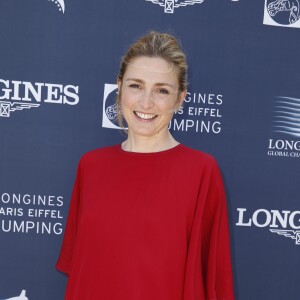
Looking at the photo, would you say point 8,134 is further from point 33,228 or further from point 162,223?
point 162,223

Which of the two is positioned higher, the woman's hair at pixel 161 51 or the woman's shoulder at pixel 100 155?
the woman's hair at pixel 161 51

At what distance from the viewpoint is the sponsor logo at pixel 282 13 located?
6.50 feet

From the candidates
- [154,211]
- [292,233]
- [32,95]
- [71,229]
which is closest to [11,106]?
[32,95]

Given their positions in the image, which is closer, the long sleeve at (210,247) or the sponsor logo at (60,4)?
the long sleeve at (210,247)

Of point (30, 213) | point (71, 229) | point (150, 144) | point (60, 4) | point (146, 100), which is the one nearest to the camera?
point (146, 100)

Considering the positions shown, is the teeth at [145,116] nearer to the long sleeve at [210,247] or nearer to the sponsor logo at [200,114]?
the long sleeve at [210,247]

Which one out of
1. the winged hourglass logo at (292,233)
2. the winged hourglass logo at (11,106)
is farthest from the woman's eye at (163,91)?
the winged hourglass logo at (292,233)

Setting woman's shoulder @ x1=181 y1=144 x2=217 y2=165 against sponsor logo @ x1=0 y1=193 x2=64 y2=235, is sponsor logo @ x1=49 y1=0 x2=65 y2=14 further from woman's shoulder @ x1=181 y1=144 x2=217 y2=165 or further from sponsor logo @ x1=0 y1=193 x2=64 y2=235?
woman's shoulder @ x1=181 y1=144 x2=217 y2=165

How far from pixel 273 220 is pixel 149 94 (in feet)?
3.77

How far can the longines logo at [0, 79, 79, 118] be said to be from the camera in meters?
2.01

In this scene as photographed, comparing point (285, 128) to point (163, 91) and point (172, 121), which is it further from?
point (163, 91)

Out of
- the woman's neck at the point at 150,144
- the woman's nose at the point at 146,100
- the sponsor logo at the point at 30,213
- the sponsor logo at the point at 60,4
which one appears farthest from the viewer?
the sponsor logo at the point at 30,213

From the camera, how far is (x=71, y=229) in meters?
1.64

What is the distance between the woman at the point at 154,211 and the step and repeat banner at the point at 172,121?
65 centimetres
